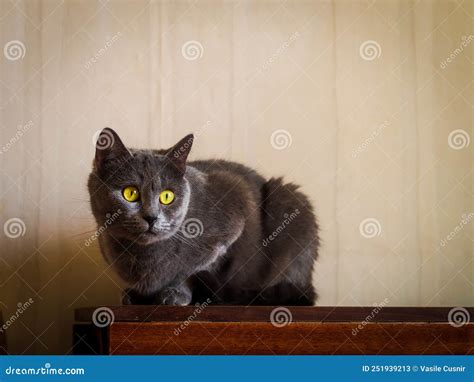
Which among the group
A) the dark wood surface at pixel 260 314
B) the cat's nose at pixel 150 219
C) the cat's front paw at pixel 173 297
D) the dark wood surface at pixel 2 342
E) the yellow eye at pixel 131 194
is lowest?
the dark wood surface at pixel 2 342

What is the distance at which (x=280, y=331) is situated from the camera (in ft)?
3.63

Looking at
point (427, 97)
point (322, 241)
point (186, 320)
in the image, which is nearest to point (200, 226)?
point (186, 320)

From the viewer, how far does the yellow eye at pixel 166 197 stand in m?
1.29

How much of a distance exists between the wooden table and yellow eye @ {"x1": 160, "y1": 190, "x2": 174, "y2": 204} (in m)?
0.27

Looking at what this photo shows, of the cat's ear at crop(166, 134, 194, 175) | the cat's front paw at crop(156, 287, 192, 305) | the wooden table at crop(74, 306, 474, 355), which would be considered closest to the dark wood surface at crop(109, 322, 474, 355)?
the wooden table at crop(74, 306, 474, 355)

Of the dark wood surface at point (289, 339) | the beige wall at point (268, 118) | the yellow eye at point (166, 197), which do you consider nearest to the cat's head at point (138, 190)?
the yellow eye at point (166, 197)

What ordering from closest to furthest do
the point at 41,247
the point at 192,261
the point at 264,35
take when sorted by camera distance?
the point at 192,261, the point at 41,247, the point at 264,35

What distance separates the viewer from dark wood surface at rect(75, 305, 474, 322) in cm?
109

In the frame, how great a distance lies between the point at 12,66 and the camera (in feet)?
5.61

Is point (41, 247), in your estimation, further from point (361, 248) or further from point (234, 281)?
point (361, 248)

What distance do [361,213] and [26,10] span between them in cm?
111

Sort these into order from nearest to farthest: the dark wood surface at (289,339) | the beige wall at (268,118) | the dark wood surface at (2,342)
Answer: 1. the dark wood surface at (289,339)
2. the dark wood surface at (2,342)
3. the beige wall at (268,118)

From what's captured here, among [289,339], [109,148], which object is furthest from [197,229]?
[289,339]

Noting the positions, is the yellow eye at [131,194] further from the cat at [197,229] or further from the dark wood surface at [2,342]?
the dark wood surface at [2,342]
